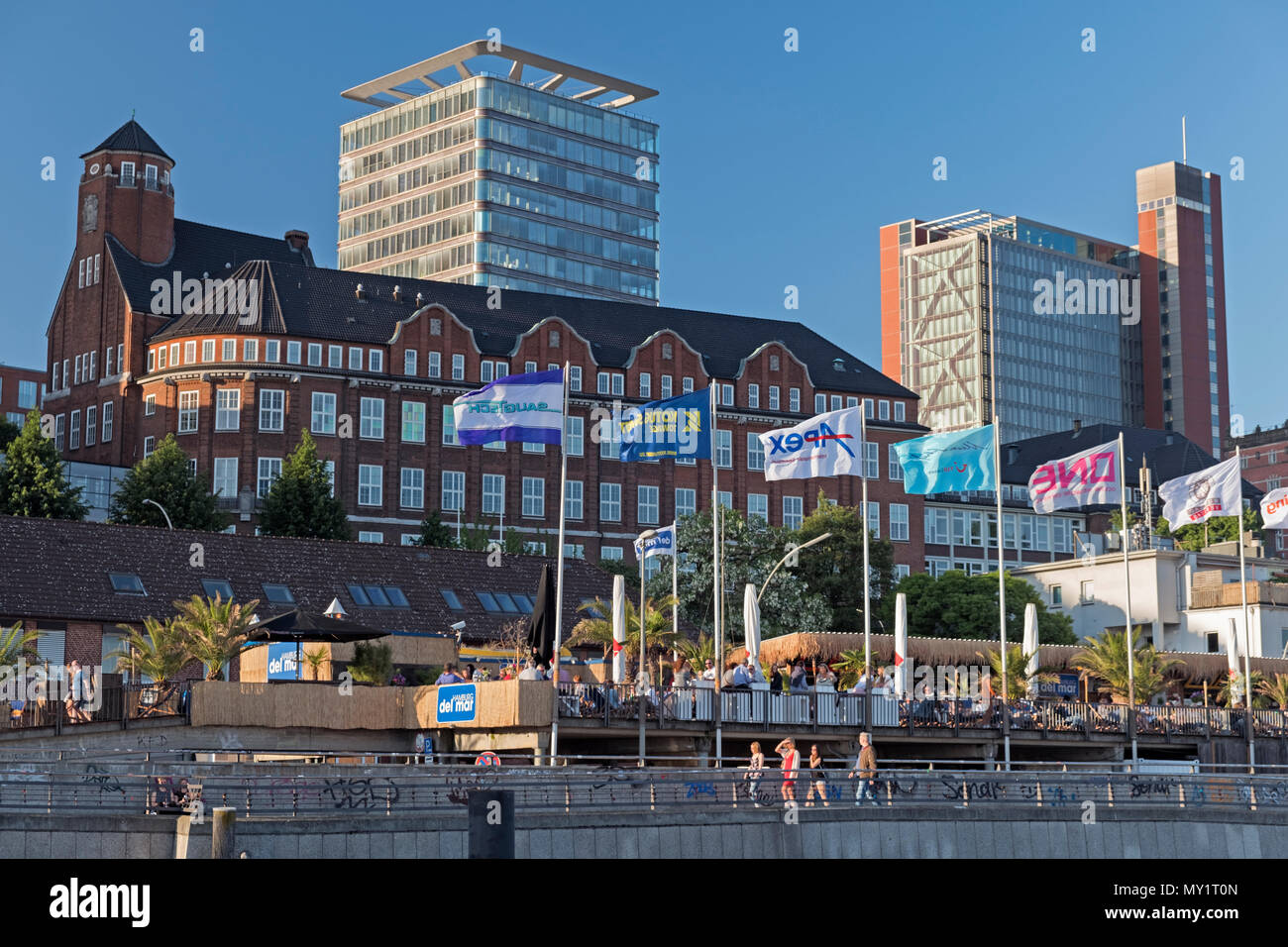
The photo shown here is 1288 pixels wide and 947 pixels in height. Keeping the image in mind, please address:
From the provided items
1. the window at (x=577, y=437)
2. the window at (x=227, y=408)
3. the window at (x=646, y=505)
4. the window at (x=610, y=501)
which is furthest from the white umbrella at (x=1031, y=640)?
the window at (x=646, y=505)

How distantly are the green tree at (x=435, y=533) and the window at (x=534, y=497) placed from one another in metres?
11.1

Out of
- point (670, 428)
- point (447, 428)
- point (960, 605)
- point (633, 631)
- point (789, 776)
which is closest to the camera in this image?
point (789, 776)

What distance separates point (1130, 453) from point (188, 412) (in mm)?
83067

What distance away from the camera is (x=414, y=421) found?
110562 millimetres

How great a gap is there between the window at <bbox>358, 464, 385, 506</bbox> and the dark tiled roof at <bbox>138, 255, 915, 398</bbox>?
24.2 feet

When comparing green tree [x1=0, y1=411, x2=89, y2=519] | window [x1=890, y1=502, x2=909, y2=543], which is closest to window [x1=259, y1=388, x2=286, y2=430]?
green tree [x1=0, y1=411, x2=89, y2=519]

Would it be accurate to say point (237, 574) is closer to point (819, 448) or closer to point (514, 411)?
point (514, 411)

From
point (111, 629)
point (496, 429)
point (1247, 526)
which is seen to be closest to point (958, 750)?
point (496, 429)

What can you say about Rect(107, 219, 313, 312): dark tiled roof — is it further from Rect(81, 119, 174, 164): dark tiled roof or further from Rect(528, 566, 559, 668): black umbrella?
Answer: Rect(528, 566, 559, 668): black umbrella

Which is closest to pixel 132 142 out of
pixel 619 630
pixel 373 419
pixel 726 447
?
pixel 373 419

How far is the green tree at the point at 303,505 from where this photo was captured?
9025cm

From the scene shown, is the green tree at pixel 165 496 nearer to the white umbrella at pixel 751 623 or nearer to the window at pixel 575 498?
the window at pixel 575 498

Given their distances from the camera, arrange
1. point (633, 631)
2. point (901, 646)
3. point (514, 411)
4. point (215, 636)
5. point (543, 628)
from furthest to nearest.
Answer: point (633, 631)
point (901, 646)
point (215, 636)
point (514, 411)
point (543, 628)

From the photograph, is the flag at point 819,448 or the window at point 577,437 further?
the window at point 577,437
